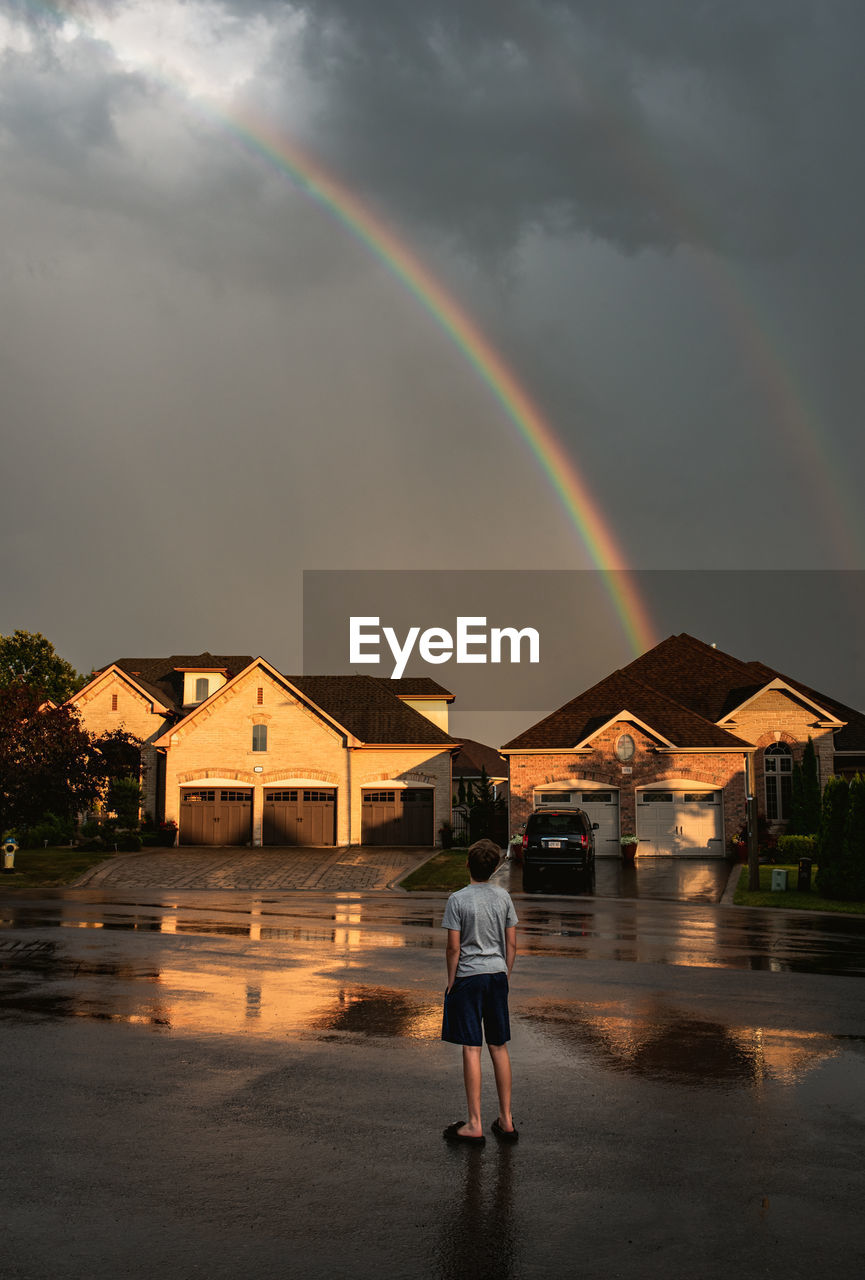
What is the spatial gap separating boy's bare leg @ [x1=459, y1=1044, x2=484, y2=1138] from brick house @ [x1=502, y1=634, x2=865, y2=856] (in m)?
36.3

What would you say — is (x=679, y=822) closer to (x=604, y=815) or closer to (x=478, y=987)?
(x=604, y=815)

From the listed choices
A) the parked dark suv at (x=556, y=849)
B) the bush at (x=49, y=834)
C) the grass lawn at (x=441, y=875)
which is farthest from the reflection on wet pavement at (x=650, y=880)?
the bush at (x=49, y=834)

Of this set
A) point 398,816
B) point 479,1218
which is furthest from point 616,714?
point 479,1218

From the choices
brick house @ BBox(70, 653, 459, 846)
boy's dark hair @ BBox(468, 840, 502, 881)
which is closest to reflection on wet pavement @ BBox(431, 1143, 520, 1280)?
boy's dark hair @ BBox(468, 840, 502, 881)

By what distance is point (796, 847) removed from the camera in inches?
1561

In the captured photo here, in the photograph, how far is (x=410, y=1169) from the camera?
675 cm

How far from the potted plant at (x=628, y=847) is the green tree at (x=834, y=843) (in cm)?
1241

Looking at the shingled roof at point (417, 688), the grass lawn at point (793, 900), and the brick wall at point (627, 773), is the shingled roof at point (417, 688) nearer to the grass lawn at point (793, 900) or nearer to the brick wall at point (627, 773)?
the brick wall at point (627, 773)

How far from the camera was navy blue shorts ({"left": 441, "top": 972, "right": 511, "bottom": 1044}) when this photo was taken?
7.41m

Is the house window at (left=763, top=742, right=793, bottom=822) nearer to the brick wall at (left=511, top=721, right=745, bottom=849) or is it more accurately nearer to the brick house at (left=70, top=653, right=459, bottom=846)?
the brick wall at (left=511, top=721, right=745, bottom=849)

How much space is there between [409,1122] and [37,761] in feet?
104

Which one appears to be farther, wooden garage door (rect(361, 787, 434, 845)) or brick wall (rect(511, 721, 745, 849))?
wooden garage door (rect(361, 787, 434, 845))

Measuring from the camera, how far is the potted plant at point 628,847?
40.9m

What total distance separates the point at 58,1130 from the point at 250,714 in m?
40.6
